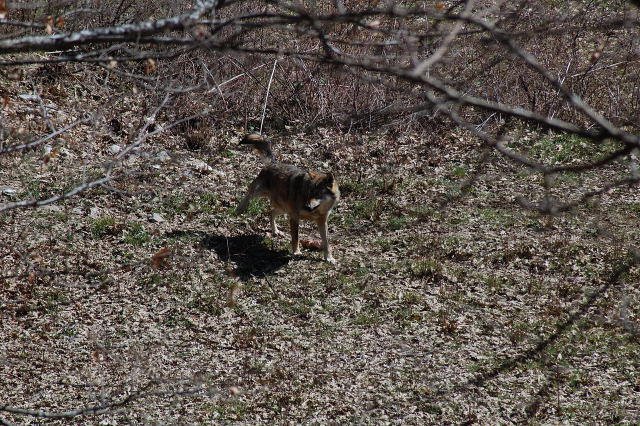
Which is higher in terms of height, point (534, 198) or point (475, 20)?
point (475, 20)

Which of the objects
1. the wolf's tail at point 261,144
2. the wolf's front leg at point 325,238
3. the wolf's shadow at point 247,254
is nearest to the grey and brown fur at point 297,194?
the wolf's front leg at point 325,238

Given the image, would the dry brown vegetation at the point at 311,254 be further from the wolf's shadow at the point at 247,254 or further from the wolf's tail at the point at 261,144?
the wolf's tail at the point at 261,144

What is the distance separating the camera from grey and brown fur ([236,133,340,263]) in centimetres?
1071

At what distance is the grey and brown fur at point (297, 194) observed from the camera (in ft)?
35.1

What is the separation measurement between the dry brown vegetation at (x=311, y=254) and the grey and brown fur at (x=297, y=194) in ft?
1.37

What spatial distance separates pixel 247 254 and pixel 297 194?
1072 mm

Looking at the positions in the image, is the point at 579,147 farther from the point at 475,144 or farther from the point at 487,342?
the point at 487,342

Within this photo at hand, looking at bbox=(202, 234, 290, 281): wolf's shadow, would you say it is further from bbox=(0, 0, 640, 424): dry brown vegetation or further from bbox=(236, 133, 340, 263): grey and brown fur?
bbox=(236, 133, 340, 263): grey and brown fur

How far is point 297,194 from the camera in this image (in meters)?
10.9

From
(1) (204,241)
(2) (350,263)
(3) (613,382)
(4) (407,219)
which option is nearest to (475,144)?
(4) (407,219)

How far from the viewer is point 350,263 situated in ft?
35.5

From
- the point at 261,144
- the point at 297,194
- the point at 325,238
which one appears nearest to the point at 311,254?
the point at 325,238

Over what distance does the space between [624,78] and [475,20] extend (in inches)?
584

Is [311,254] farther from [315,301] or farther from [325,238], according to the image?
[315,301]
